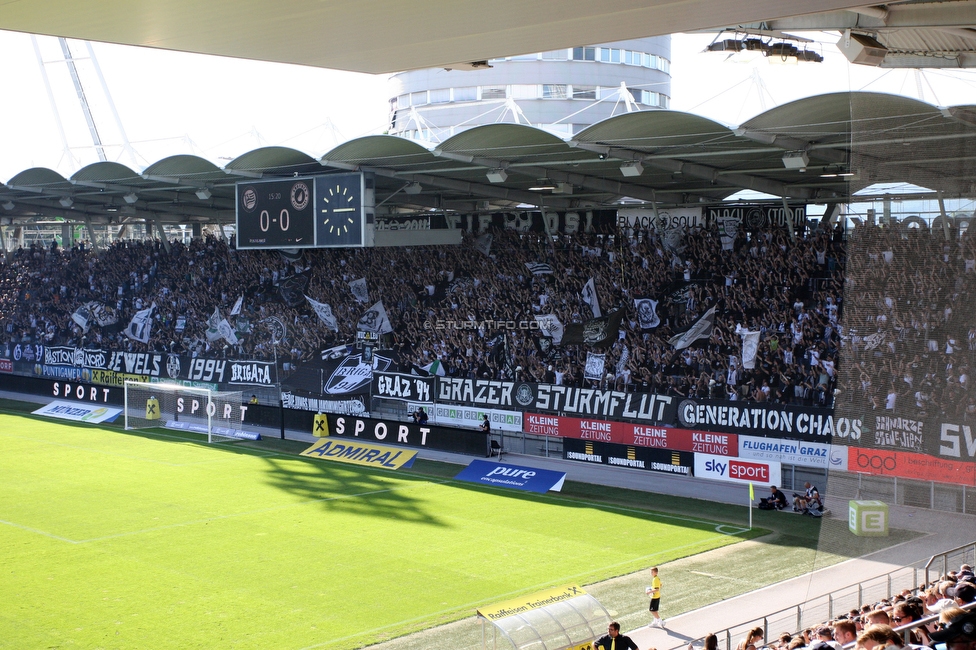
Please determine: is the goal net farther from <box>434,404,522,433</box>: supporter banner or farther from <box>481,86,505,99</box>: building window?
<box>481,86,505,99</box>: building window

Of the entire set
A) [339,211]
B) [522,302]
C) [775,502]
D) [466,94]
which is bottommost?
[775,502]

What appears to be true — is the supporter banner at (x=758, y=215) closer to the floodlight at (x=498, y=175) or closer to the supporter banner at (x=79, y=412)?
the floodlight at (x=498, y=175)

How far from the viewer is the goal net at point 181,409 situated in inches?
1438

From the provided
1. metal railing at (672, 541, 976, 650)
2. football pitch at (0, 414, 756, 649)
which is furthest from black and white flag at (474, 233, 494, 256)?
metal railing at (672, 541, 976, 650)

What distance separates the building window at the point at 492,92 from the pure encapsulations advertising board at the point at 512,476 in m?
42.2

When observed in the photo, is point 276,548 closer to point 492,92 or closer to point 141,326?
point 141,326

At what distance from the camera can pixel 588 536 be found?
21.7 meters

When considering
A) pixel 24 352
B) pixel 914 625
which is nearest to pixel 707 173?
pixel 914 625

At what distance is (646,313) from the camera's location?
3303cm

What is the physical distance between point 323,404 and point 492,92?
3578cm

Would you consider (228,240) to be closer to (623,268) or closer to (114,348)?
(114,348)

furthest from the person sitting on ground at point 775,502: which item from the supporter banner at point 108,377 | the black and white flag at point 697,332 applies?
the supporter banner at point 108,377

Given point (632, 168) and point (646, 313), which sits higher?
point (632, 168)

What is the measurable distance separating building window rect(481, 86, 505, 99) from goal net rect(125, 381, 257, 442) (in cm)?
3546
